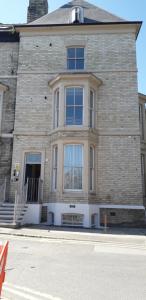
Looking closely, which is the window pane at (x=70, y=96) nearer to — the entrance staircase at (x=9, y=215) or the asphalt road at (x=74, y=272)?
the entrance staircase at (x=9, y=215)

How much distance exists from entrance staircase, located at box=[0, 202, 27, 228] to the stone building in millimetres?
54

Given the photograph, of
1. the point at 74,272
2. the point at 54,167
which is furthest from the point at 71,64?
the point at 74,272

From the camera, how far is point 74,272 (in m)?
5.95

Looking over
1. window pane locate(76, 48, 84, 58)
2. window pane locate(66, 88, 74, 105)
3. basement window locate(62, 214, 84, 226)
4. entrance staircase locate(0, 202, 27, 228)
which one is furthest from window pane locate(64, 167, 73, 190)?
window pane locate(76, 48, 84, 58)

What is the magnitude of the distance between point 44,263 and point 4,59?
1497 centimetres

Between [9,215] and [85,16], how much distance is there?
14.0 meters

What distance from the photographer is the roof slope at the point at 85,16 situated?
18219mm

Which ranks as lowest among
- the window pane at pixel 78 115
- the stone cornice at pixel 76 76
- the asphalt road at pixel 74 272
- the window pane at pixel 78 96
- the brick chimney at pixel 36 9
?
the asphalt road at pixel 74 272

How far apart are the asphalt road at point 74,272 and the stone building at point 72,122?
16.7ft

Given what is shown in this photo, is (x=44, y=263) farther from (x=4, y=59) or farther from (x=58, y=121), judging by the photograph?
(x=4, y=59)

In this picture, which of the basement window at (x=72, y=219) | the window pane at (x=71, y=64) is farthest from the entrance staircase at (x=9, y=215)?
the window pane at (x=71, y=64)

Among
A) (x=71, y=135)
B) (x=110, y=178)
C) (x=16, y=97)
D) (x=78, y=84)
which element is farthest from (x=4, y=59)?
(x=110, y=178)

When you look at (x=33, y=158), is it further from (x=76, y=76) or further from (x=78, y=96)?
(x=76, y=76)

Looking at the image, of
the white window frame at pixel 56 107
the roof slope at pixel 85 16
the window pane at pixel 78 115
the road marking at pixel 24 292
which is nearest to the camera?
the road marking at pixel 24 292
